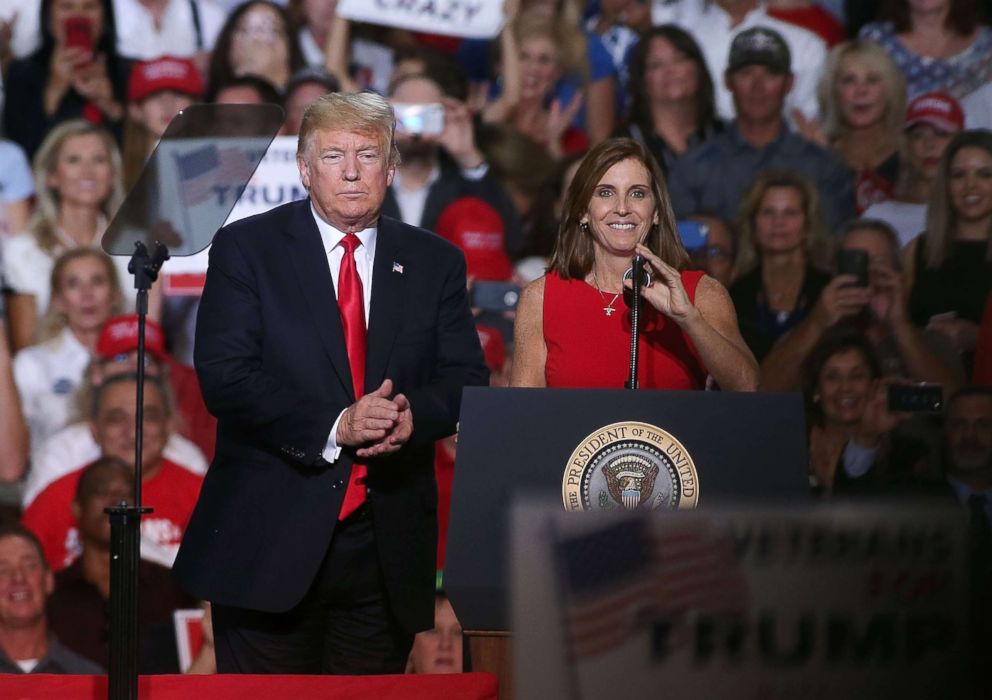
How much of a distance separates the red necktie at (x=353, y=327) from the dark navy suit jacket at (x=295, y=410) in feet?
0.06

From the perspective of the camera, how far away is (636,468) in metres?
1.76

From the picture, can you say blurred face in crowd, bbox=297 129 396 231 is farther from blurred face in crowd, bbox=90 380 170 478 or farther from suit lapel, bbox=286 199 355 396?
blurred face in crowd, bbox=90 380 170 478

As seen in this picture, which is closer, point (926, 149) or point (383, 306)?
point (383, 306)

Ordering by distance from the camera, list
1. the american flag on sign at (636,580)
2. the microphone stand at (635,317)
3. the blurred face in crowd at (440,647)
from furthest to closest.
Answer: the blurred face in crowd at (440,647), the microphone stand at (635,317), the american flag on sign at (636,580)

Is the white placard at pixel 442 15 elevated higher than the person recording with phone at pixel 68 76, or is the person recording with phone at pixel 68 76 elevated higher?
the white placard at pixel 442 15

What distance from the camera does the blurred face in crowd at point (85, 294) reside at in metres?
4.19

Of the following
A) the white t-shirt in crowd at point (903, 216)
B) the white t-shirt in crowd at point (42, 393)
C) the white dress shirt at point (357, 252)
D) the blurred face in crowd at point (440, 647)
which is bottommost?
the blurred face in crowd at point (440, 647)

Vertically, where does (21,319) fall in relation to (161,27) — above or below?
below

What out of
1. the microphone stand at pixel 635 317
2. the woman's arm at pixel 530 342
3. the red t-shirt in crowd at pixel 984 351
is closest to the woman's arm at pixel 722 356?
the microphone stand at pixel 635 317

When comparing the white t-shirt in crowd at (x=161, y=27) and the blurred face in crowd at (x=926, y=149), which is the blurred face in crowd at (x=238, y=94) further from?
the blurred face in crowd at (x=926, y=149)

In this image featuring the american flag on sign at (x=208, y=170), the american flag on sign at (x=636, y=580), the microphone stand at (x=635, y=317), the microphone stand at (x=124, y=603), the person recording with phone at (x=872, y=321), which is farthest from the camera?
the person recording with phone at (x=872, y=321)

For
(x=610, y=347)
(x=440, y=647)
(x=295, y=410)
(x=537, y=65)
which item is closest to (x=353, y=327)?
(x=295, y=410)

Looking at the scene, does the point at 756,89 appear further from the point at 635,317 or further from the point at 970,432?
the point at 635,317

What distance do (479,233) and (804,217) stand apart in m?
1.05
